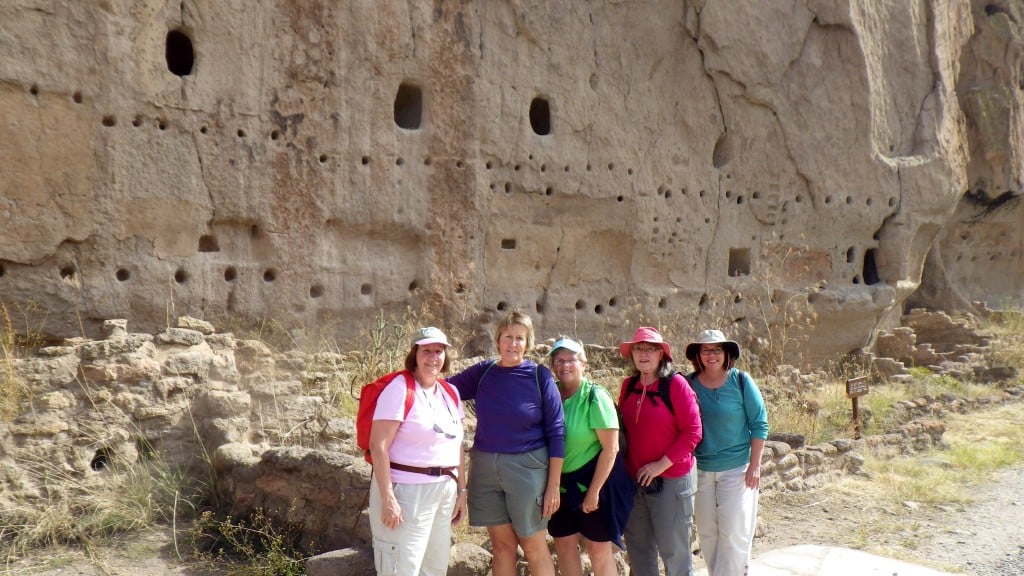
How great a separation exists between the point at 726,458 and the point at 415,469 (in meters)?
1.43

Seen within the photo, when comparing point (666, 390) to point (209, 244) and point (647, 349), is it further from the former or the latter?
point (209, 244)

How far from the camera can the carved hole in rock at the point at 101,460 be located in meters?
4.11

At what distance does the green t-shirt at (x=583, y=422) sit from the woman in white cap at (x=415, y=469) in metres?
0.44

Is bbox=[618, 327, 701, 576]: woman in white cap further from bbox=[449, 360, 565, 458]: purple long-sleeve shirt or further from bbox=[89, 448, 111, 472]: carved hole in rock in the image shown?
bbox=[89, 448, 111, 472]: carved hole in rock

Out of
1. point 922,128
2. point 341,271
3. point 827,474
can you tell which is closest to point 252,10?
point 341,271

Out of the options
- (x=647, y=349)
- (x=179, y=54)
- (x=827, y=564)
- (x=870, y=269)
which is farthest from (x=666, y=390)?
(x=870, y=269)

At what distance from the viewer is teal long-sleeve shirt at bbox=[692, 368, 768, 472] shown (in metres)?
3.63

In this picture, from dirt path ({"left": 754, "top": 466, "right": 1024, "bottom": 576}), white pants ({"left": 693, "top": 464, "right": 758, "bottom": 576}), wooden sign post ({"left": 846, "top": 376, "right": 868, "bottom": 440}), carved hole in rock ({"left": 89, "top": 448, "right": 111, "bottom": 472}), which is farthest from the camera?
wooden sign post ({"left": 846, "top": 376, "right": 868, "bottom": 440})

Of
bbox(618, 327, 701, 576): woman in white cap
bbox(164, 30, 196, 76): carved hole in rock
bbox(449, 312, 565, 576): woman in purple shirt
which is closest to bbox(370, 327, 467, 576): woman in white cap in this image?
bbox(449, 312, 565, 576): woman in purple shirt

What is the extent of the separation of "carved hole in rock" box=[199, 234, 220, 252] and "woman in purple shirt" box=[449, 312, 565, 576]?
17.1 feet

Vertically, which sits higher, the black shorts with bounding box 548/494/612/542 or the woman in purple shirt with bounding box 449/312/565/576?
the woman in purple shirt with bounding box 449/312/565/576

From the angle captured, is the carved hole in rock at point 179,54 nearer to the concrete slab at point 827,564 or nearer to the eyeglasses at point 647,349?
the eyeglasses at point 647,349

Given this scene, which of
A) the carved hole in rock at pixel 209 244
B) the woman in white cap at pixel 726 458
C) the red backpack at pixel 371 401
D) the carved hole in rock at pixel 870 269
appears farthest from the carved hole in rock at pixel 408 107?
the carved hole in rock at pixel 870 269

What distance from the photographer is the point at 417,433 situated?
3.03 meters
